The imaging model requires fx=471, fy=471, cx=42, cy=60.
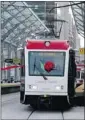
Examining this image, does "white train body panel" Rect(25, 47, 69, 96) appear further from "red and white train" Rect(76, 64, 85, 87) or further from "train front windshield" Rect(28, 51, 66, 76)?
A: "red and white train" Rect(76, 64, 85, 87)

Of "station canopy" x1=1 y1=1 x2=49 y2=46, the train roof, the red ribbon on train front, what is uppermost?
"station canopy" x1=1 y1=1 x2=49 y2=46

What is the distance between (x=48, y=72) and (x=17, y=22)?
33.3 m

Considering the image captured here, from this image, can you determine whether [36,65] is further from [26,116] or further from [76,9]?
[76,9]

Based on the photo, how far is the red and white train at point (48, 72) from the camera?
16031mm

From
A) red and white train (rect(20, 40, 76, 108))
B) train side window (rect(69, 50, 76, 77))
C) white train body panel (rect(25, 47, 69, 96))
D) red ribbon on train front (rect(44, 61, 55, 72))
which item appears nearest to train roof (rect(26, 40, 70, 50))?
red and white train (rect(20, 40, 76, 108))

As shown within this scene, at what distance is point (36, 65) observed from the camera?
16.3m

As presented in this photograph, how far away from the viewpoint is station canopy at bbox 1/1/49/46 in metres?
42.6

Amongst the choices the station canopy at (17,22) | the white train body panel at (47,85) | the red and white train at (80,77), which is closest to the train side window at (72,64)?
the white train body panel at (47,85)

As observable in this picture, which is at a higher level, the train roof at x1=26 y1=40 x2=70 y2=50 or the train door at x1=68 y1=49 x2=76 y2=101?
the train roof at x1=26 y1=40 x2=70 y2=50

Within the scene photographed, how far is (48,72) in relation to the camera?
16109mm

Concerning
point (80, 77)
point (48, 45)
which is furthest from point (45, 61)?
point (80, 77)

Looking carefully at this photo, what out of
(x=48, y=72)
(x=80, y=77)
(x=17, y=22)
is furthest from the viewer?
(x=17, y=22)

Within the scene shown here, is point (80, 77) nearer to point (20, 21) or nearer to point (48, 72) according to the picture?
point (48, 72)

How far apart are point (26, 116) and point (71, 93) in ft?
7.56
